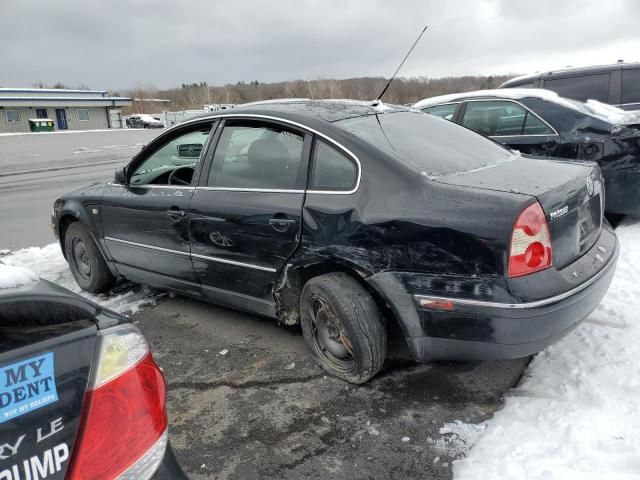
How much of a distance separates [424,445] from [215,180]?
218 cm

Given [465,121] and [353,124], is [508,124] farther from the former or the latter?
[353,124]

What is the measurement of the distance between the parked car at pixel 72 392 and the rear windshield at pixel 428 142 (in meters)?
1.94

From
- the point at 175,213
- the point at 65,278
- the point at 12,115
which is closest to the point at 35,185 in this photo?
the point at 65,278

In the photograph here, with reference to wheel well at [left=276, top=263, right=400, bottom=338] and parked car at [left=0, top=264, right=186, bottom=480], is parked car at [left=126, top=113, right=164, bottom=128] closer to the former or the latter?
wheel well at [left=276, top=263, right=400, bottom=338]

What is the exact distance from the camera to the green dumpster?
A: 51719 millimetres

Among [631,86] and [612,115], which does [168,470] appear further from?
[631,86]

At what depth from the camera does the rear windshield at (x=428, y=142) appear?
296 centimetres

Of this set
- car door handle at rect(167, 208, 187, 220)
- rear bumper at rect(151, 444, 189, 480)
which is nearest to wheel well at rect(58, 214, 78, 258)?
car door handle at rect(167, 208, 187, 220)

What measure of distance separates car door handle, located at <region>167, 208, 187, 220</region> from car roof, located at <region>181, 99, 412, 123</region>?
0.72 metres

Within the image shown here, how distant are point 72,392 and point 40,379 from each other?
0.08 m

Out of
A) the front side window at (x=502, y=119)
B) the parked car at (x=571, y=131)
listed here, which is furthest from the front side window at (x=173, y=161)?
the front side window at (x=502, y=119)

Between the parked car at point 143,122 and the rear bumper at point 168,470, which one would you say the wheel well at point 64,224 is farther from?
the parked car at point 143,122

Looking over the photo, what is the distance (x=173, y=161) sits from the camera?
4402 millimetres

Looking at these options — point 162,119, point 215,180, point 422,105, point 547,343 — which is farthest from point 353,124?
point 162,119
